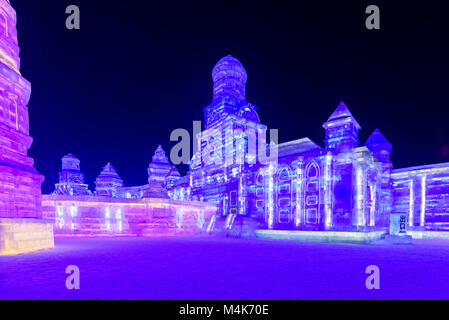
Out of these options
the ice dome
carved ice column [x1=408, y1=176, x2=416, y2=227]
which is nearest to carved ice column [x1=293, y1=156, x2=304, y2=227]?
carved ice column [x1=408, y1=176, x2=416, y2=227]

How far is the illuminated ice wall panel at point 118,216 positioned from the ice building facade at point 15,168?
7.59 m

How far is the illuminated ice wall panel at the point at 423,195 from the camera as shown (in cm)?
2292

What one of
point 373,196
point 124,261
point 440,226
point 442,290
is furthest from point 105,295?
point 440,226

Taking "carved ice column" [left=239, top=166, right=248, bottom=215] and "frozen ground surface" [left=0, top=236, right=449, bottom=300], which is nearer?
"frozen ground surface" [left=0, top=236, right=449, bottom=300]

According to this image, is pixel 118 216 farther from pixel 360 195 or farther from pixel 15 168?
pixel 360 195

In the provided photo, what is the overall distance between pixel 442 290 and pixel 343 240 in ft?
38.1

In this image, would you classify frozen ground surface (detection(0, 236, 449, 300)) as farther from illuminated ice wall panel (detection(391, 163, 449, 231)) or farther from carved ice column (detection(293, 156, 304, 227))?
illuminated ice wall panel (detection(391, 163, 449, 231))

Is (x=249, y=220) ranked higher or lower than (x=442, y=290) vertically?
lower

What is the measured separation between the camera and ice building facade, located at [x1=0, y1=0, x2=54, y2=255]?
9.73 m

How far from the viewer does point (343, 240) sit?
1577 centimetres

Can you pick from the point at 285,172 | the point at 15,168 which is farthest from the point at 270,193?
the point at 15,168

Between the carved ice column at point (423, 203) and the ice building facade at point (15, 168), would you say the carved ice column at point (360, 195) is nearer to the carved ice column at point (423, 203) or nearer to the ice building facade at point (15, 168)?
the carved ice column at point (423, 203)

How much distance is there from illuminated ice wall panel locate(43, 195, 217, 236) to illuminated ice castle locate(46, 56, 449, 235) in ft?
5.60
